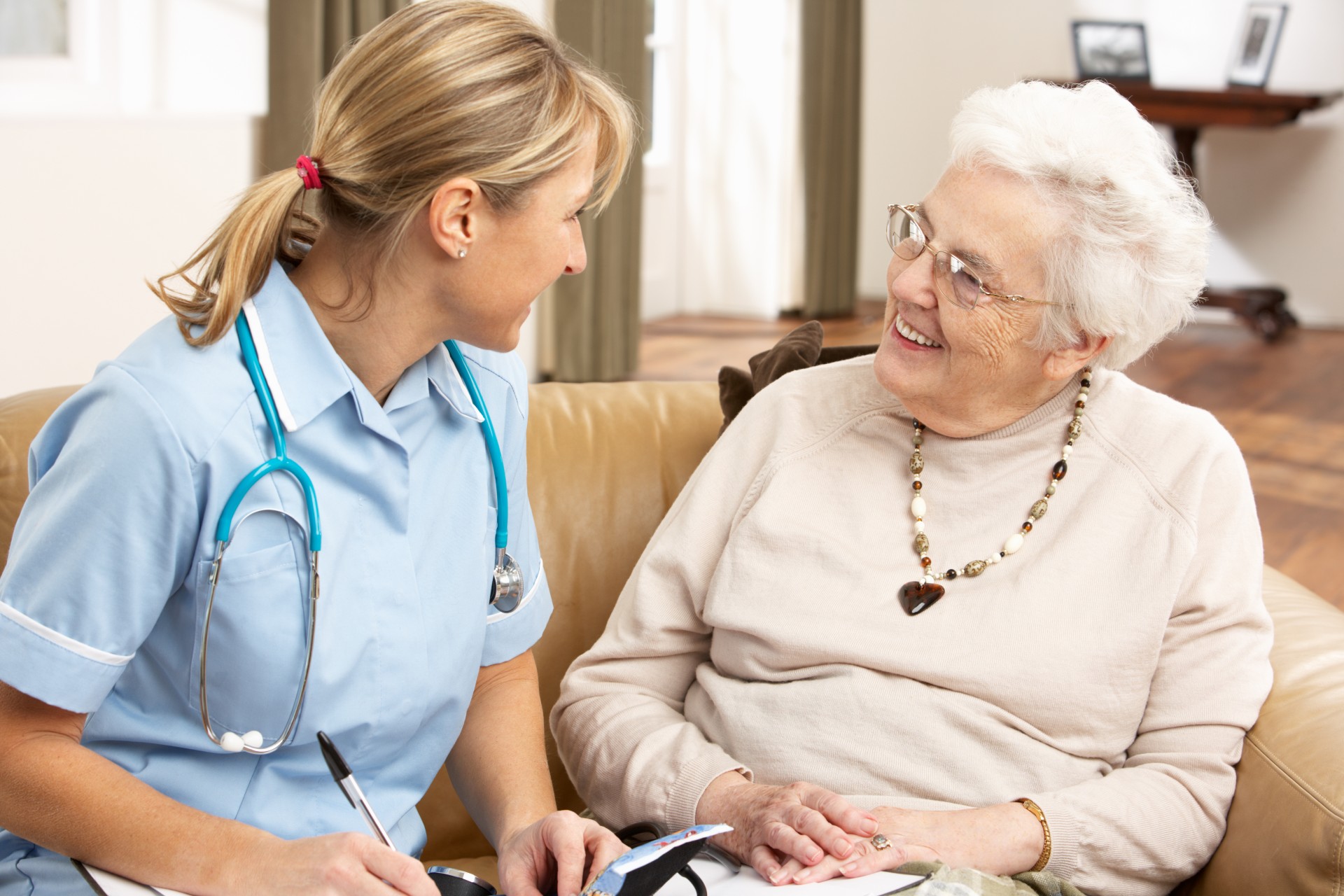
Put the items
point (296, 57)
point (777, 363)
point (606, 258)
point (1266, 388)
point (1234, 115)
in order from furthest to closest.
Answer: point (1234, 115)
point (1266, 388)
point (606, 258)
point (296, 57)
point (777, 363)

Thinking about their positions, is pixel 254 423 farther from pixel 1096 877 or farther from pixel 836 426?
pixel 1096 877

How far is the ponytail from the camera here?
3.40 ft

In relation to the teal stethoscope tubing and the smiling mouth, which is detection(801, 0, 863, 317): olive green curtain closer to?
the smiling mouth

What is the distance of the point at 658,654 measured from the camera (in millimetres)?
1539

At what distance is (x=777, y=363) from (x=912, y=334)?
1.09 ft

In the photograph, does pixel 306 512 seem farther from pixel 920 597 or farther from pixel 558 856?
pixel 920 597

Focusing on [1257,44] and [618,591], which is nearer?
[618,591]

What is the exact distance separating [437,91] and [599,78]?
7.9 inches

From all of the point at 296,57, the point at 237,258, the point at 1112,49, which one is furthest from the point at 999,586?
the point at 1112,49

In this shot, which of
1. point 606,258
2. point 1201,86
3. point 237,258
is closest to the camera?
point 237,258

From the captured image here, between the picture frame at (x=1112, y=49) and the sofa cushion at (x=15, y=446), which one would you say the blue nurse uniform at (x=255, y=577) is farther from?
the picture frame at (x=1112, y=49)

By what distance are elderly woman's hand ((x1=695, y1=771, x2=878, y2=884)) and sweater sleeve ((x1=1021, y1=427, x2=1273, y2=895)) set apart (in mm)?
226

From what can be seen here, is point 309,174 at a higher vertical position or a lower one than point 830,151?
lower

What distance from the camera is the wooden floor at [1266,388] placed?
152 inches
